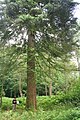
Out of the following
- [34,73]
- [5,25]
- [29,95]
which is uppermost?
[5,25]

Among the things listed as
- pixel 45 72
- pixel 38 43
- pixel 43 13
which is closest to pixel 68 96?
pixel 45 72

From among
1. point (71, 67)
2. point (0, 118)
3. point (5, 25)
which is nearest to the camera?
point (0, 118)

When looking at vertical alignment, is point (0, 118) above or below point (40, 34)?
below

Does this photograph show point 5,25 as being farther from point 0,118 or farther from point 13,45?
point 0,118

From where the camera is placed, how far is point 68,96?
16.5 meters

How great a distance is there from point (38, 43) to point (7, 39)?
2.05 meters

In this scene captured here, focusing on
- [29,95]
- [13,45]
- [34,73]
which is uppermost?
[13,45]

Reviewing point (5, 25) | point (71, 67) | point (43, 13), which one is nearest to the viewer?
point (43, 13)

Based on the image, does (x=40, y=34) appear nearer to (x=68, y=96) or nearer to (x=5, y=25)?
(x=5, y=25)

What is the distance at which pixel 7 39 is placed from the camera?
17906 mm

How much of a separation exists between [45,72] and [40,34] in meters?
2.48

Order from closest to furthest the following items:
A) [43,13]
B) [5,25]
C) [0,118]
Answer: [0,118] → [43,13] → [5,25]

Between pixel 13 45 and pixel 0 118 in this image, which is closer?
pixel 0 118

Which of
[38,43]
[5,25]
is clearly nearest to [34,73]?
[38,43]
